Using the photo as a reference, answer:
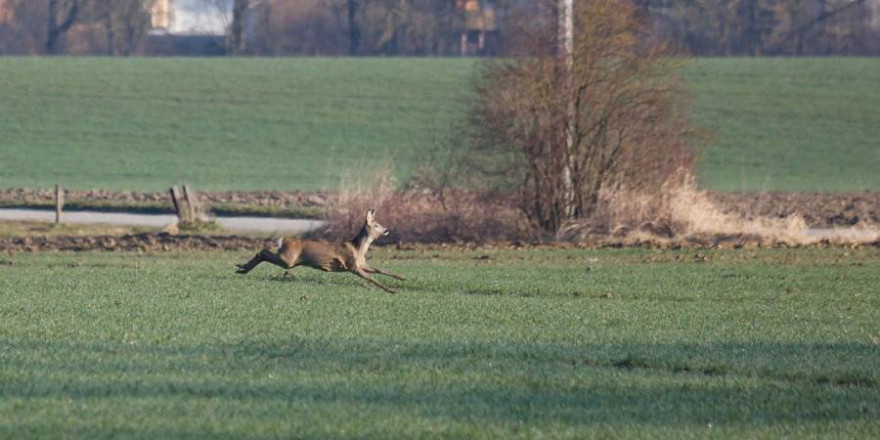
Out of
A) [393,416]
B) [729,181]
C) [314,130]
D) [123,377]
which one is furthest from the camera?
[314,130]

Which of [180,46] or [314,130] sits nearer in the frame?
[314,130]

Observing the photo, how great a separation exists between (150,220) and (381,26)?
5778 centimetres

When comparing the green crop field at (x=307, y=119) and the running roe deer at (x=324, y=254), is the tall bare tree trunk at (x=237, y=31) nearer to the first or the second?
the green crop field at (x=307, y=119)

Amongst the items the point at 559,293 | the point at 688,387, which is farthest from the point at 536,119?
the point at 688,387

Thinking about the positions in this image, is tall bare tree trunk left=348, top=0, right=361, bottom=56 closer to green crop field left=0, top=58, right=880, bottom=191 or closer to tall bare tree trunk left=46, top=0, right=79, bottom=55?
green crop field left=0, top=58, right=880, bottom=191

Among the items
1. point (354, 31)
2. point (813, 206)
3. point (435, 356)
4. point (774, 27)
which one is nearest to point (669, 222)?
point (813, 206)

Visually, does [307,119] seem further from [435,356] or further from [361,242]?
[435,356]

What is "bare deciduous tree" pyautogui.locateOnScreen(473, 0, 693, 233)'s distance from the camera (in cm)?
2650

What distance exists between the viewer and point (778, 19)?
276ft

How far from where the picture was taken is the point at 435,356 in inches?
434

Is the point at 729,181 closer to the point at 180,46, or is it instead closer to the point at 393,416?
the point at 393,416

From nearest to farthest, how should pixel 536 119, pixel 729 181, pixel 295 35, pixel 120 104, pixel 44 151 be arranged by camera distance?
pixel 536 119 → pixel 729 181 → pixel 44 151 → pixel 120 104 → pixel 295 35

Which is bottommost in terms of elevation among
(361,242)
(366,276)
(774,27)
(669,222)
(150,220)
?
(150,220)

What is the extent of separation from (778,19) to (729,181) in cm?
4078
